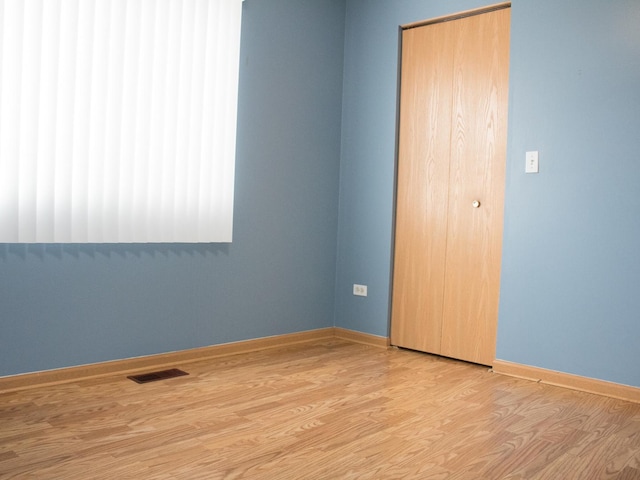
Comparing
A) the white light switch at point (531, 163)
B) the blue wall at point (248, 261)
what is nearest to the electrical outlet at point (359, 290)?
the blue wall at point (248, 261)

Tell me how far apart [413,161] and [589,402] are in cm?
177

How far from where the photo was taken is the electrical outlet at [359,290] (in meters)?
4.13

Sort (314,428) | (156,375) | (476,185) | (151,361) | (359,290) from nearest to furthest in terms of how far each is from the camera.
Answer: (314,428) → (156,375) → (151,361) → (476,185) → (359,290)

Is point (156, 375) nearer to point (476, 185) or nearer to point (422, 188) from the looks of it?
point (422, 188)

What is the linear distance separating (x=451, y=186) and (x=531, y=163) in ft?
1.78

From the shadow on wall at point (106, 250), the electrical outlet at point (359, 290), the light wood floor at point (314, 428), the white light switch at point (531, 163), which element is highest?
the white light switch at point (531, 163)

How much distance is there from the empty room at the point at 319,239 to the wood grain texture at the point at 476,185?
0.02m

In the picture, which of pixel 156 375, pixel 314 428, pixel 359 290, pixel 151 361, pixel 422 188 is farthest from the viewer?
pixel 359 290

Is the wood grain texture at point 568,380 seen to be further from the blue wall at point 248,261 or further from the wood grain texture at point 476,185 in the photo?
the blue wall at point 248,261

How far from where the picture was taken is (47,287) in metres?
2.80

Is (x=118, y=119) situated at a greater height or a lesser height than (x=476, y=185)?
greater

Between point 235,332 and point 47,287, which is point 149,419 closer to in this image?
point 47,287

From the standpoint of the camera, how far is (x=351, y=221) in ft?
13.8

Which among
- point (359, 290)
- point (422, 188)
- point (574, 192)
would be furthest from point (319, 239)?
point (574, 192)
